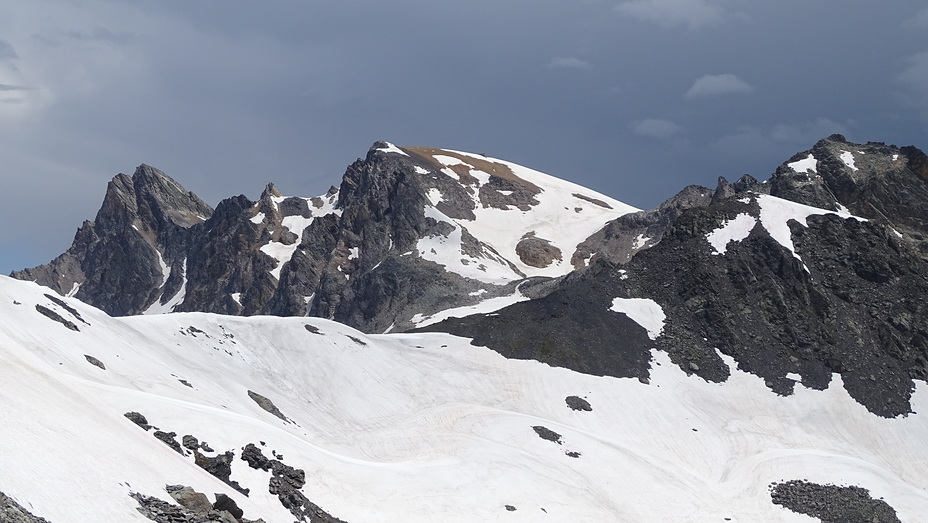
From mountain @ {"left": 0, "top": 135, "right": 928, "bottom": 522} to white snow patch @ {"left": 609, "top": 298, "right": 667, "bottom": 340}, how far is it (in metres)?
0.36

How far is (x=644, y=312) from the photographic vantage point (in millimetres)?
102562

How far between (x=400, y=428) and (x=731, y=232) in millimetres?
58439

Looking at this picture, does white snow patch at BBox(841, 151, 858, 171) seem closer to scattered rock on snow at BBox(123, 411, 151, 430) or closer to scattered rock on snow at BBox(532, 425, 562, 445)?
scattered rock on snow at BBox(532, 425, 562, 445)

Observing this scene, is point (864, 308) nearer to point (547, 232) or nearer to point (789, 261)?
point (789, 261)

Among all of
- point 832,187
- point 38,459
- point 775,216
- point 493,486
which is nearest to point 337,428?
point 493,486

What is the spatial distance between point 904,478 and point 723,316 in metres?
25.8

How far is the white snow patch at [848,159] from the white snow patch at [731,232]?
29917mm

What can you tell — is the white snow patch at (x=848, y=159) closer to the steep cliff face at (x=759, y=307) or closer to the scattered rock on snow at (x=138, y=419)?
the steep cliff face at (x=759, y=307)

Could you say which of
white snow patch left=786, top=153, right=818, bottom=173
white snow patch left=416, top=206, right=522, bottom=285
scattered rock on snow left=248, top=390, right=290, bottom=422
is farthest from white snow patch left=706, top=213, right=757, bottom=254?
scattered rock on snow left=248, top=390, right=290, bottom=422

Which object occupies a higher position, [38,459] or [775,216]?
[775,216]

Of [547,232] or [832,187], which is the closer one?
[832,187]

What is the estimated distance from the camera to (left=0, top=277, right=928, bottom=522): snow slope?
3316 centimetres

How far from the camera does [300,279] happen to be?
183375 mm

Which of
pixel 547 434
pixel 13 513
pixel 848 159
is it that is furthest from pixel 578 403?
pixel 848 159
